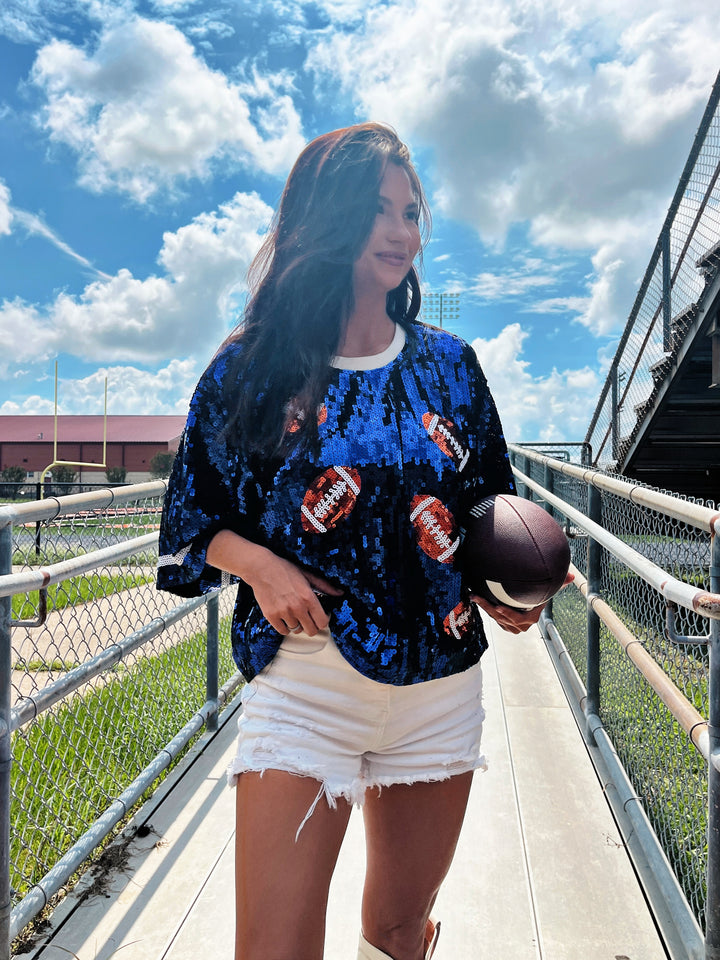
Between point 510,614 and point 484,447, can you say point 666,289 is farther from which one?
point 510,614

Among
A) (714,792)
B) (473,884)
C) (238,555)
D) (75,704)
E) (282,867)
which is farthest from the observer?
(75,704)

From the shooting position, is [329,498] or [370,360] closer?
[329,498]

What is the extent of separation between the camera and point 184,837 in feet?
8.86

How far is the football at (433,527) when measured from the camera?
1.29m

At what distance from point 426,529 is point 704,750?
3.26 feet

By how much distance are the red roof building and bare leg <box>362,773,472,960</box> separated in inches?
2224

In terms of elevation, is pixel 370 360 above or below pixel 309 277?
below

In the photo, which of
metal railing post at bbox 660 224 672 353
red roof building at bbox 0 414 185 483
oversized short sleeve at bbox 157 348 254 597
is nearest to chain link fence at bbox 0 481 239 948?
oversized short sleeve at bbox 157 348 254 597

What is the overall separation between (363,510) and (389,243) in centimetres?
50

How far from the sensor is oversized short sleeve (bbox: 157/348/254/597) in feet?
4.42

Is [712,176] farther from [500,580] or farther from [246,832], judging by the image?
[246,832]

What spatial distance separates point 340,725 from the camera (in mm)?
1279

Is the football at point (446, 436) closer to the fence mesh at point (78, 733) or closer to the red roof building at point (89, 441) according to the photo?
the fence mesh at point (78, 733)

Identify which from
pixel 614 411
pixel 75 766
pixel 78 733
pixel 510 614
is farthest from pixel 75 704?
pixel 614 411
